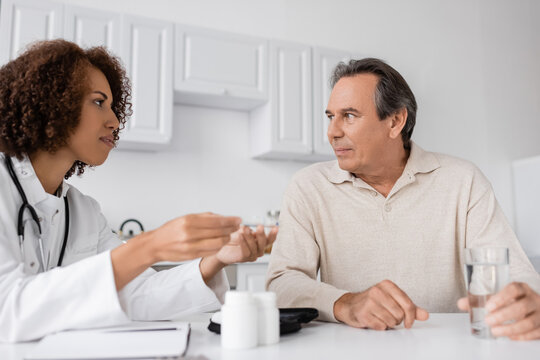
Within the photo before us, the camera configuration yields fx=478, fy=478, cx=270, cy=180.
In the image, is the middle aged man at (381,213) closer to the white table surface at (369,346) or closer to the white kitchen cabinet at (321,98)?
the white table surface at (369,346)

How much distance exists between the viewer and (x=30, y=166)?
3.77ft

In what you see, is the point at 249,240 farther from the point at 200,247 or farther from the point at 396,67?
the point at 396,67

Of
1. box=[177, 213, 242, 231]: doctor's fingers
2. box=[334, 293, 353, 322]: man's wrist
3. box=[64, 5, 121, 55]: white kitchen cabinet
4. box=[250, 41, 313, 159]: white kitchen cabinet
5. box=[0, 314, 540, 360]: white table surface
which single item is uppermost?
box=[64, 5, 121, 55]: white kitchen cabinet

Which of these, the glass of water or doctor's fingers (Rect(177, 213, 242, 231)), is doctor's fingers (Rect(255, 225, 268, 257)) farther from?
the glass of water

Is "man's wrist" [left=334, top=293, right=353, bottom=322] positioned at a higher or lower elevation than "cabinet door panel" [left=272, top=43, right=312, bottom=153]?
lower

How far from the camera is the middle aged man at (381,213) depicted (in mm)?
1521

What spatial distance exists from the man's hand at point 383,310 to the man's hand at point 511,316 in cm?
14

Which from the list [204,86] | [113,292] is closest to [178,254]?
[113,292]

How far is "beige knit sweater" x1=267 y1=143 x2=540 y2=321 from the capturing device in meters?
1.52

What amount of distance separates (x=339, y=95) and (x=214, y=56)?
1.54 m

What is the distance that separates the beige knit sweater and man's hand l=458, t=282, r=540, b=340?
596 millimetres

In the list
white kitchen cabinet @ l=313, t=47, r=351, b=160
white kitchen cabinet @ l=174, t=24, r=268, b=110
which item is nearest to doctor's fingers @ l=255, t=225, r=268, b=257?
white kitchen cabinet @ l=174, t=24, r=268, b=110

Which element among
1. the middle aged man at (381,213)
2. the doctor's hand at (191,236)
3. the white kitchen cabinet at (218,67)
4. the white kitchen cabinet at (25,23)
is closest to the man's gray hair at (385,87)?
the middle aged man at (381,213)

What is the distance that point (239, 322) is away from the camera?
80 cm
